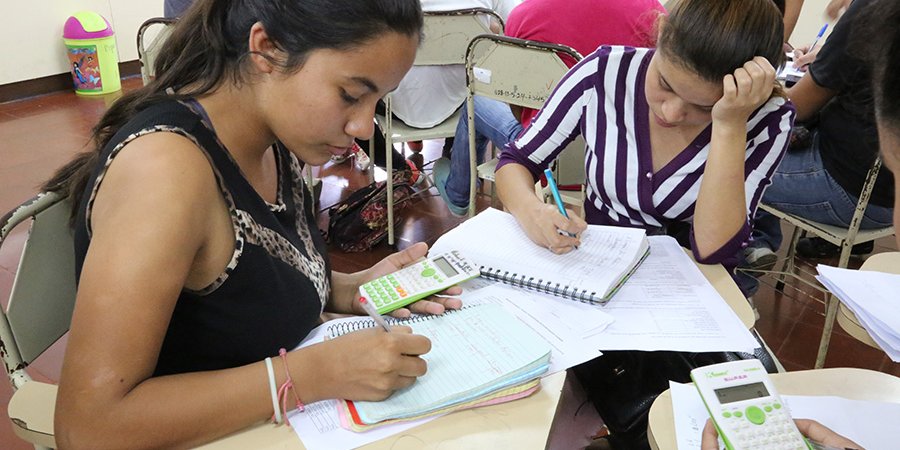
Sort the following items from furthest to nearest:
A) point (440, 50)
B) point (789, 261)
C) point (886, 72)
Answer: point (440, 50) → point (789, 261) → point (886, 72)

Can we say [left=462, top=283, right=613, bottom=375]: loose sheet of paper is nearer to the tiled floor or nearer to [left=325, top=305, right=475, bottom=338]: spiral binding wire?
[left=325, top=305, right=475, bottom=338]: spiral binding wire

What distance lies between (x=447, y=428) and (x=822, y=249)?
2.67 meters

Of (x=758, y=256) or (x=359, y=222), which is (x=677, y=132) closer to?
(x=758, y=256)

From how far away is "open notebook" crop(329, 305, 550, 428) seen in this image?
35.1 inches

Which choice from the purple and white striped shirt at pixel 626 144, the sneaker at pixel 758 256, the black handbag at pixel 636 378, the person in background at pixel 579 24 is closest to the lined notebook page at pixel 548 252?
the black handbag at pixel 636 378

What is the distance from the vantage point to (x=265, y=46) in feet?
3.05

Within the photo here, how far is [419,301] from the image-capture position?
113 cm

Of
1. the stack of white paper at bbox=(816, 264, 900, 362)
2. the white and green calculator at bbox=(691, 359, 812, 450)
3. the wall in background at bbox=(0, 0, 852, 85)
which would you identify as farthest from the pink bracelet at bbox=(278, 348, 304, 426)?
the wall in background at bbox=(0, 0, 852, 85)

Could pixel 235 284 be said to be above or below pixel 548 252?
above

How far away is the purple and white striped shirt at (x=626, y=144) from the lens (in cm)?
144

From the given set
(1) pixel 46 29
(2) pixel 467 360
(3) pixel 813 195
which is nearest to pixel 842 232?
(3) pixel 813 195

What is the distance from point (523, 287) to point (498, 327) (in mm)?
173

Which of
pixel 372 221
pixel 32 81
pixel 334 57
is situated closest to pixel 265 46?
pixel 334 57

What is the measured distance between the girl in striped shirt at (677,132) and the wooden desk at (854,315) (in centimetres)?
22
